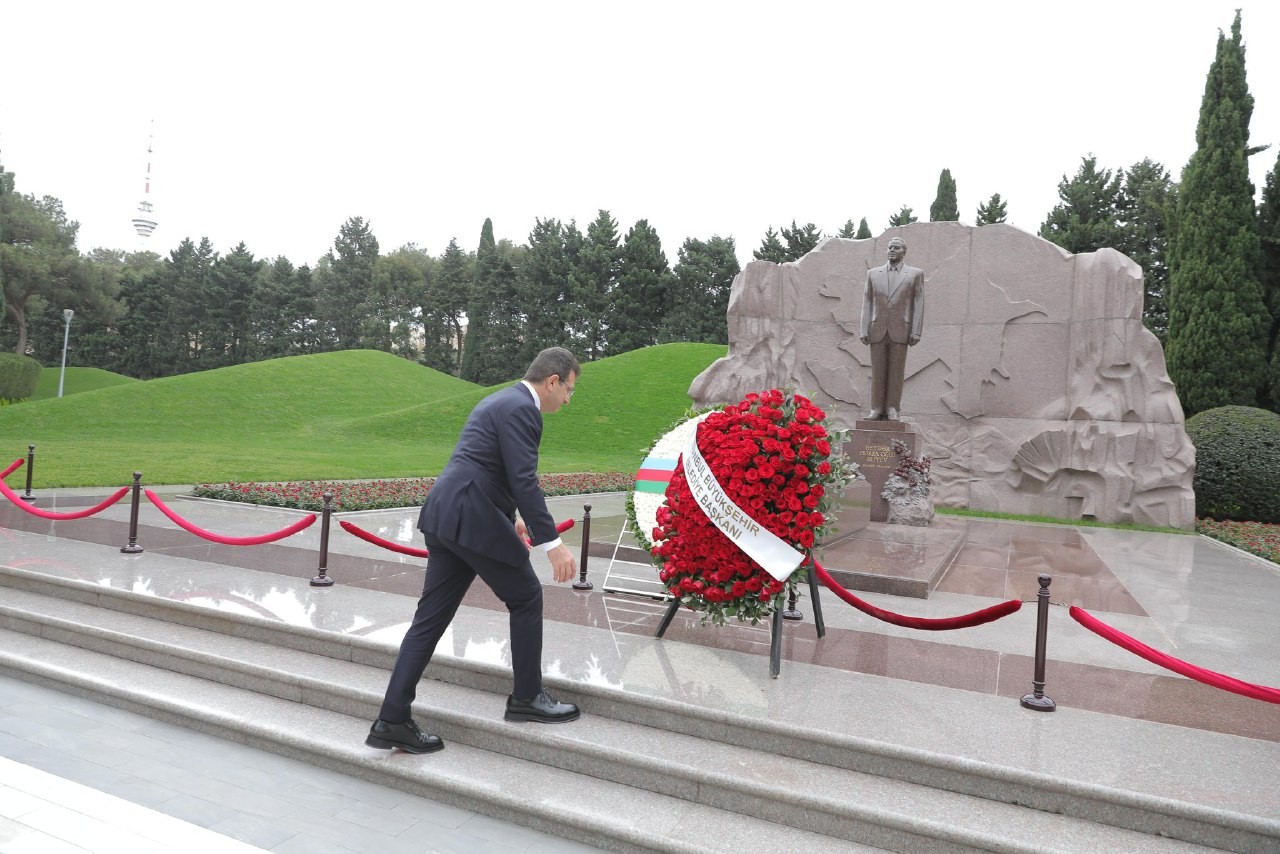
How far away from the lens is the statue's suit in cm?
1219

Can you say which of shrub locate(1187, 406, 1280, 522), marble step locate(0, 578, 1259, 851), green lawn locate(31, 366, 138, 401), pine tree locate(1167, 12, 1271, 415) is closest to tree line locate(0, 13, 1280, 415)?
pine tree locate(1167, 12, 1271, 415)

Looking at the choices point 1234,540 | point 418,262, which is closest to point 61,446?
point 1234,540

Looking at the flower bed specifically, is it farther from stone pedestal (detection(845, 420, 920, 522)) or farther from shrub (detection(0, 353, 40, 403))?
shrub (detection(0, 353, 40, 403))

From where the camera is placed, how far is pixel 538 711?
4191mm

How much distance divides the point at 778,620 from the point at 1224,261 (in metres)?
21.6

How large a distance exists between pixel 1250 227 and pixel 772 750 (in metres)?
23.3

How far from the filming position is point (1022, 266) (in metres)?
17.2

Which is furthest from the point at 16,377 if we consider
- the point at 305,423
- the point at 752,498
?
the point at 752,498

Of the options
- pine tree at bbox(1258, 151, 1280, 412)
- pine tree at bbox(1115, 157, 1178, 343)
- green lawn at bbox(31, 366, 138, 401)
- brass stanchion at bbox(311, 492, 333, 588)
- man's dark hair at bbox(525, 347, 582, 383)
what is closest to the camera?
man's dark hair at bbox(525, 347, 582, 383)

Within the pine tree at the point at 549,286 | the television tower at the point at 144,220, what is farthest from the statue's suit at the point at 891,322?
the television tower at the point at 144,220

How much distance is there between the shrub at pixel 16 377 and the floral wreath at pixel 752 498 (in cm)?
4161

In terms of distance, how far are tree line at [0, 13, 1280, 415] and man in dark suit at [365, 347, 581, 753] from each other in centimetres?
2222

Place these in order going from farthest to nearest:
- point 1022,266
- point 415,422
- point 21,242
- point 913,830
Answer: point 21,242, point 415,422, point 1022,266, point 913,830

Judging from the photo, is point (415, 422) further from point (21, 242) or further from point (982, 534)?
point (21, 242)
